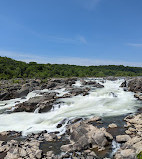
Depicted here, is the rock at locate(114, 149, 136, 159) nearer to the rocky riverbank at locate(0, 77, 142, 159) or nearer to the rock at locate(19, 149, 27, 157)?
the rocky riverbank at locate(0, 77, 142, 159)

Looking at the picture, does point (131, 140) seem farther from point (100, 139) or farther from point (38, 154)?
point (38, 154)

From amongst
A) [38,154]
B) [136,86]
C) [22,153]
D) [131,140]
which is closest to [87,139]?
[131,140]

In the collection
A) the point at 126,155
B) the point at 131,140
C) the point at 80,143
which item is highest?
the point at 131,140

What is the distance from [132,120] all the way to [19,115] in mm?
11431

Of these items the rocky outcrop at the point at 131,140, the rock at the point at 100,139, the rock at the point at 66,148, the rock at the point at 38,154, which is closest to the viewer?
the rocky outcrop at the point at 131,140

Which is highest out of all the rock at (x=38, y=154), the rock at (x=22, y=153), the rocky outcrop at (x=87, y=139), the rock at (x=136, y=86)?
the rock at (x=136, y=86)

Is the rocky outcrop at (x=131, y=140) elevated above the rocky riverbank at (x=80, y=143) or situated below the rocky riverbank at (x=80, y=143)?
above

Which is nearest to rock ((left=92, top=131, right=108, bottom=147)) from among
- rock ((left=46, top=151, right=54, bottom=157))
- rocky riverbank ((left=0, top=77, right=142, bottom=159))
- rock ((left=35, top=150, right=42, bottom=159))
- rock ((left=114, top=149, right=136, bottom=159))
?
rocky riverbank ((left=0, top=77, right=142, bottom=159))

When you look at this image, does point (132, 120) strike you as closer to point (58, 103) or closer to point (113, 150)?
point (113, 150)

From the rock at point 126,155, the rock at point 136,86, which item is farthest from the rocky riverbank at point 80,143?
the rock at point 136,86

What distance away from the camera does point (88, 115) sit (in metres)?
14.0

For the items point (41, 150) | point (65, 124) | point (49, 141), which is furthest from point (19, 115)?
point (41, 150)

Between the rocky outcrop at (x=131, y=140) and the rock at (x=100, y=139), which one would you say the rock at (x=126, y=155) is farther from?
the rock at (x=100, y=139)

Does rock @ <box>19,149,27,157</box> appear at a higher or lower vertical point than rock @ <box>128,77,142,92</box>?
lower
